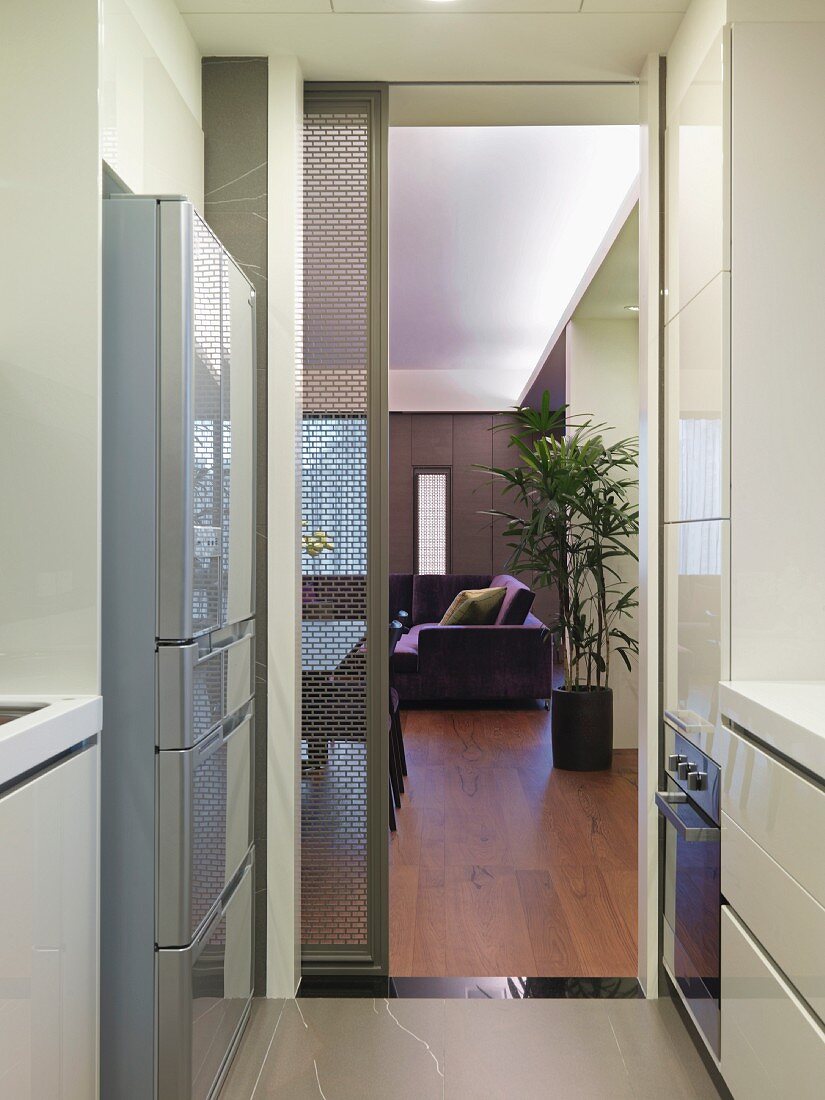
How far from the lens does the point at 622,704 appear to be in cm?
521

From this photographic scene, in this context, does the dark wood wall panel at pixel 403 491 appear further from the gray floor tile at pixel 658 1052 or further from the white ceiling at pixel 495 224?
the gray floor tile at pixel 658 1052

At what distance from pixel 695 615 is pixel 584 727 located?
293 cm

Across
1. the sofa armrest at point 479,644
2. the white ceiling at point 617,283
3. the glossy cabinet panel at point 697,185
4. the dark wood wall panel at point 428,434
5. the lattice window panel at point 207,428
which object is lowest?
the sofa armrest at point 479,644

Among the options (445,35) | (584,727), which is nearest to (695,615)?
(445,35)

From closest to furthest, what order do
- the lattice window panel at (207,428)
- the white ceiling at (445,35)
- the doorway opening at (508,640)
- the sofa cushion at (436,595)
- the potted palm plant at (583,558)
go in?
1. the lattice window panel at (207,428)
2. the white ceiling at (445,35)
3. the doorway opening at (508,640)
4. the potted palm plant at (583,558)
5. the sofa cushion at (436,595)

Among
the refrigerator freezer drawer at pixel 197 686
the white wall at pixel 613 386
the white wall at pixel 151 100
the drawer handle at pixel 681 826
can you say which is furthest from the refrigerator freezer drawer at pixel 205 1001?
the white wall at pixel 613 386

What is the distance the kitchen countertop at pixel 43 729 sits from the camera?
1.26 meters

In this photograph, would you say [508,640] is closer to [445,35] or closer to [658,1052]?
Answer: [658,1052]

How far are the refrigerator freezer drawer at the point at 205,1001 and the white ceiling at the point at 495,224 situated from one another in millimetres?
3169

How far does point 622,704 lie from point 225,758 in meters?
3.63

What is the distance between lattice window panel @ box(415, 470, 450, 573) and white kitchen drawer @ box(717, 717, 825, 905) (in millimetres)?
8471

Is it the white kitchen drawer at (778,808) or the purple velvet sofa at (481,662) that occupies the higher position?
the white kitchen drawer at (778,808)

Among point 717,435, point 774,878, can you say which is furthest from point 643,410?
point 774,878

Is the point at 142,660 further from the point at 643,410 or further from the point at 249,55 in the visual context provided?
the point at 249,55
